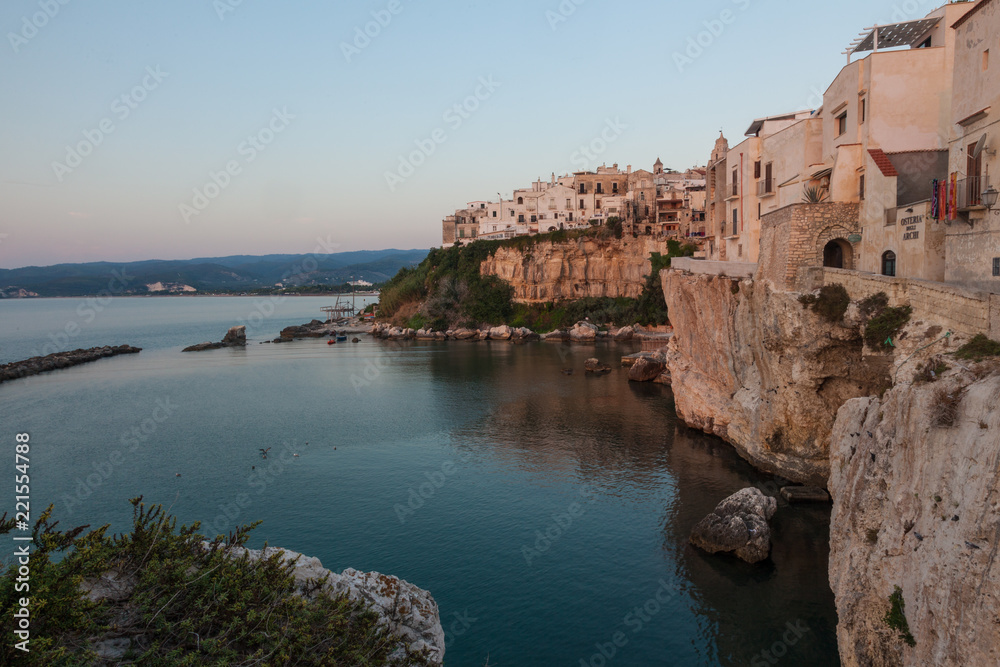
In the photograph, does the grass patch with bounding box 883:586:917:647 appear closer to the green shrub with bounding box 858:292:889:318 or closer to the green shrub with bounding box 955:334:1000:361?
the green shrub with bounding box 955:334:1000:361

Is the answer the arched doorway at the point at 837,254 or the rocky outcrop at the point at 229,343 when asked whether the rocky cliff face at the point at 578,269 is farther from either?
the arched doorway at the point at 837,254

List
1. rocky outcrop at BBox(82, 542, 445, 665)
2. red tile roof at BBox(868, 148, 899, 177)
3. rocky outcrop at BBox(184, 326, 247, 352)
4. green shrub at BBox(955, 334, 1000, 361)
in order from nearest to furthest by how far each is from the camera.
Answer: rocky outcrop at BBox(82, 542, 445, 665) → green shrub at BBox(955, 334, 1000, 361) → red tile roof at BBox(868, 148, 899, 177) → rocky outcrop at BBox(184, 326, 247, 352)

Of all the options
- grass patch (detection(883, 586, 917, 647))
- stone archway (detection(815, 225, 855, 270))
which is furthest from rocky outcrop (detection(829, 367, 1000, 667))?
stone archway (detection(815, 225, 855, 270))

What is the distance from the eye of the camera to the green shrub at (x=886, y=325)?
14.4 meters

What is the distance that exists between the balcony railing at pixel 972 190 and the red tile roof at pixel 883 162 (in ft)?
15.5

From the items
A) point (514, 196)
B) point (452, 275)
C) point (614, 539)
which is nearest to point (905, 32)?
point (614, 539)

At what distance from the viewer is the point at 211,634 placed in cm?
813

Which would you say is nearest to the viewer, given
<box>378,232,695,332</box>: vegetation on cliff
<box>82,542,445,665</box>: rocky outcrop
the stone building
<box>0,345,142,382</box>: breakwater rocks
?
<box>82,542,445,665</box>: rocky outcrop

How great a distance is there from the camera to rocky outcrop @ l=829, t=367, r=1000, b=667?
7523 mm

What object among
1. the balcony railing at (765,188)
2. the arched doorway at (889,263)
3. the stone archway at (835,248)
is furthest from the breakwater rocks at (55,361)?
the arched doorway at (889,263)

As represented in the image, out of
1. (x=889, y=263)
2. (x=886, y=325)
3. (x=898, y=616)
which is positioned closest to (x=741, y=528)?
(x=886, y=325)

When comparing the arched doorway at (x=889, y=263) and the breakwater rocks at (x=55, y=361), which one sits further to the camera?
the breakwater rocks at (x=55, y=361)

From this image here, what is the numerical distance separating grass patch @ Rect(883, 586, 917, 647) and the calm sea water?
3.74 metres

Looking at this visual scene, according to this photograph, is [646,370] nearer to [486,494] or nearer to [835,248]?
[835,248]
